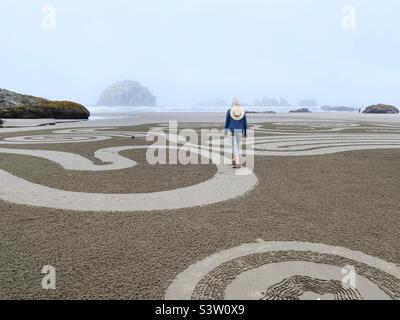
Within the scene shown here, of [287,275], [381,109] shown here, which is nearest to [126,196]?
[287,275]

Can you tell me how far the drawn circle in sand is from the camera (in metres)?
3.83

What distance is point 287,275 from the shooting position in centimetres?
425

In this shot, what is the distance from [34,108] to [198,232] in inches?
1444

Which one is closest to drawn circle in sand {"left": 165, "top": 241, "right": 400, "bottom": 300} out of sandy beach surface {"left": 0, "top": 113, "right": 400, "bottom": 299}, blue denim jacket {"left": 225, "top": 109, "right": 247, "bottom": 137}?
sandy beach surface {"left": 0, "top": 113, "right": 400, "bottom": 299}

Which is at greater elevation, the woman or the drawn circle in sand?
the woman

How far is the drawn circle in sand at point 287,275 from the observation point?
3830mm

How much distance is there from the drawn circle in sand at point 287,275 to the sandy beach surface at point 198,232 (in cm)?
2

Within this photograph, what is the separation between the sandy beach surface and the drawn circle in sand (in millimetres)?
15

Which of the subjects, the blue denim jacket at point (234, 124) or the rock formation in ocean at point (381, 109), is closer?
the blue denim jacket at point (234, 124)

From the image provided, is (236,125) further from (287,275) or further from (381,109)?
(381,109)

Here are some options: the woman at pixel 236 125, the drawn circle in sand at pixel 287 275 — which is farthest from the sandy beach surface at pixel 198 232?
the woman at pixel 236 125

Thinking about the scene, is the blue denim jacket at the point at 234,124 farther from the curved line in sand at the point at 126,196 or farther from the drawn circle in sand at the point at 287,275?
the drawn circle in sand at the point at 287,275

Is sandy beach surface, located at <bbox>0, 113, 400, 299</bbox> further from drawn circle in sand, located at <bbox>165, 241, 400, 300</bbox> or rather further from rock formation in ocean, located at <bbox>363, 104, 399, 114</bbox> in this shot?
rock formation in ocean, located at <bbox>363, 104, 399, 114</bbox>
